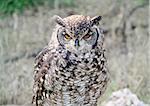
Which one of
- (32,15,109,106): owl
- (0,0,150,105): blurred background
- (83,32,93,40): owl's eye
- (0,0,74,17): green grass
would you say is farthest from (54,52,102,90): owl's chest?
(0,0,74,17): green grass

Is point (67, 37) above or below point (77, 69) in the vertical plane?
above

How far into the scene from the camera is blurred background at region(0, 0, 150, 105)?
6332 millimetres

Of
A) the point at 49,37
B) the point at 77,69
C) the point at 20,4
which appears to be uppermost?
the point at 20,4

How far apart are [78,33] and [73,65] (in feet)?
1.08

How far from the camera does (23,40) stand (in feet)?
24.5

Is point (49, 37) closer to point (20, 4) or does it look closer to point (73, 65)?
point (20, 4)

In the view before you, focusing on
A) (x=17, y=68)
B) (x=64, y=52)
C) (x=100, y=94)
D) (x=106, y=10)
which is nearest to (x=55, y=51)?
(x=64, y=52)

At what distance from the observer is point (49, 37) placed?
754cm

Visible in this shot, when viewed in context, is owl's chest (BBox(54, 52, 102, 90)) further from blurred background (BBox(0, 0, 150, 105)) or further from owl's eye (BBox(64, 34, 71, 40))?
blurred background (BBox(0, 0, 150, 105))

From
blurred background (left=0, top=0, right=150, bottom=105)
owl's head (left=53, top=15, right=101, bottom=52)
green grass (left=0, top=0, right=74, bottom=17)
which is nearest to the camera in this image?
owl's head (left=53, top=15, right=101, bottom=52)

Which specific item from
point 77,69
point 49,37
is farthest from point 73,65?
point 49,37

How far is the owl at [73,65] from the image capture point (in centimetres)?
453

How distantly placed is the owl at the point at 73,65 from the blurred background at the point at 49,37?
107cm

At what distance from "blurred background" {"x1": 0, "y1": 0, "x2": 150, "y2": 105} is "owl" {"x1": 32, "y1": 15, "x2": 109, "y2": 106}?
1.07 m
